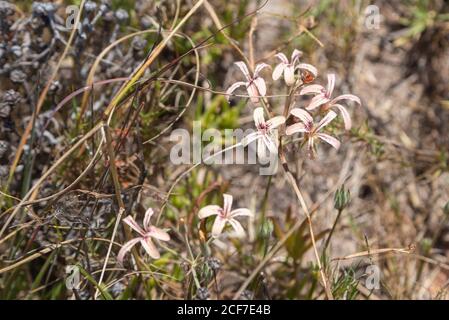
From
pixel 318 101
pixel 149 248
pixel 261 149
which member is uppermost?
pixel 318 101

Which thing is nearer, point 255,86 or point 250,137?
point 250,137

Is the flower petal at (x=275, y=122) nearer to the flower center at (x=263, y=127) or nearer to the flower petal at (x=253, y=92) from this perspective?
the flower center at (x=263, y=127)

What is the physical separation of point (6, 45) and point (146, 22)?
524 mm

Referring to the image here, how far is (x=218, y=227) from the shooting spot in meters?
1.80

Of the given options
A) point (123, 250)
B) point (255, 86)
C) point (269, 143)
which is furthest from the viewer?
point (255, 86)

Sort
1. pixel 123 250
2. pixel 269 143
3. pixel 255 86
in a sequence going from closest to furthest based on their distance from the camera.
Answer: pixel 123 250 < pixel 269 143 < pixel 255 86

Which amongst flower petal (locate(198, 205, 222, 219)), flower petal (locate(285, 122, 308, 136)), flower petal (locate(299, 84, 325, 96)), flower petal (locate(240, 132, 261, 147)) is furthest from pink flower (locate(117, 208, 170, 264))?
flower petal (locate(299, 84, 325, 96))

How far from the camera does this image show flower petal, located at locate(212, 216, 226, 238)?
1.79m

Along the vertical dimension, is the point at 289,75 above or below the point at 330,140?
above

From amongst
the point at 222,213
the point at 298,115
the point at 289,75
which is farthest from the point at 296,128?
the point at 222,213

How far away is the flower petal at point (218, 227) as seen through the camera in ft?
5.86

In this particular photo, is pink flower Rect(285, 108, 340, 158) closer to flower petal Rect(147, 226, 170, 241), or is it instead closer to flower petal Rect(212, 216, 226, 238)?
flower petal Rect(212, 216, 226, 238)

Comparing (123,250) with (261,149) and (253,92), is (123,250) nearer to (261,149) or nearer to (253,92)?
(261,149)
